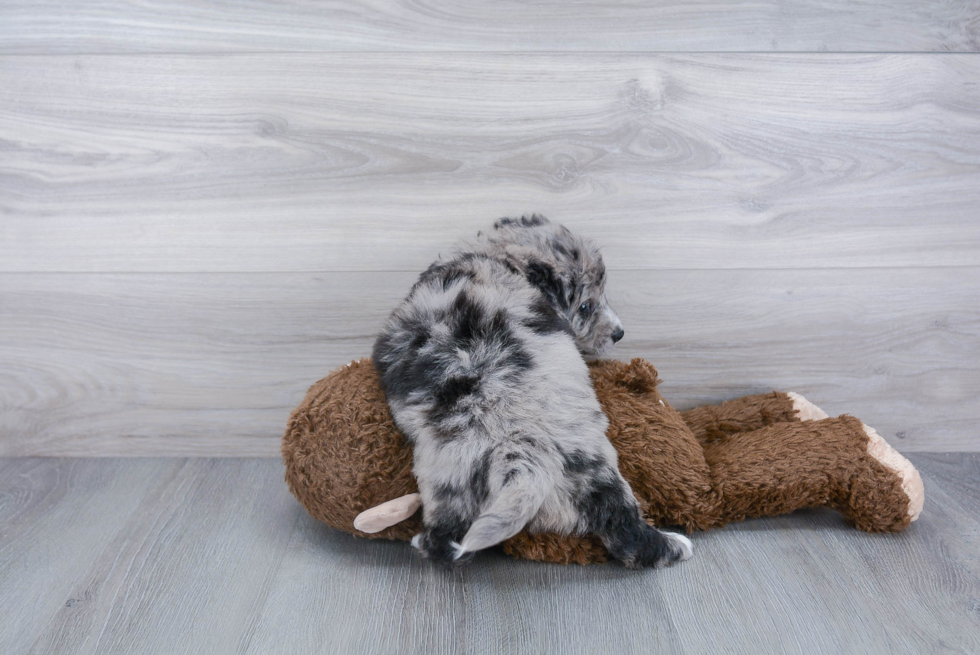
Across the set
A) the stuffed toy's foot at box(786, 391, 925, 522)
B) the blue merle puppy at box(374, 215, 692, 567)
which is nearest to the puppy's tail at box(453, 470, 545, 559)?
the blue merle puppy at box(374, 215, 692, 567)

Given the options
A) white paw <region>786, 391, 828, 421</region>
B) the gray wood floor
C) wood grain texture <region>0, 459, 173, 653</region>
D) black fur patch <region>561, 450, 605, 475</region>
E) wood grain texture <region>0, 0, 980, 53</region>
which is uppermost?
wood grain texture <region>0, 0, 980, 53</region>

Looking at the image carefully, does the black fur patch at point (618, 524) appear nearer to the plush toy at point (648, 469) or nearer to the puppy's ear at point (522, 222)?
the plush toy at point (648, 469)

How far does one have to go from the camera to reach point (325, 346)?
1926 mm

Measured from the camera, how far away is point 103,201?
1.86m

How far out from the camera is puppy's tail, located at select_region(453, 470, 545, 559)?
1.24m

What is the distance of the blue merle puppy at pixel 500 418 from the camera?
129 centimetres

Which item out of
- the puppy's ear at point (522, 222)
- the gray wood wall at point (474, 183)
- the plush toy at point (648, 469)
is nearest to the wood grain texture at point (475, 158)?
the gray wood wall at point (474, 183)

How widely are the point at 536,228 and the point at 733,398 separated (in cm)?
80

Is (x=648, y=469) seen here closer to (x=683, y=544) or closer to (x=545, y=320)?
(x=683, y=544)

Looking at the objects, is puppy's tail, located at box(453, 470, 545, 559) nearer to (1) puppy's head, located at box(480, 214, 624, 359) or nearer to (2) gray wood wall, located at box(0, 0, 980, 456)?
(1) puppy's head, located at box(480, 214, 624, 359)

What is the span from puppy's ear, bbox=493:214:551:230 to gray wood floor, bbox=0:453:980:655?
750 millimetres

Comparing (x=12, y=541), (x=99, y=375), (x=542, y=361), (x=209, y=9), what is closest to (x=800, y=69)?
(x=542, y=361)

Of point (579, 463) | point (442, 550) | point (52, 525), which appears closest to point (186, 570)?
point (52, 525)

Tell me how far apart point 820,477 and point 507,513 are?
0.77 m
